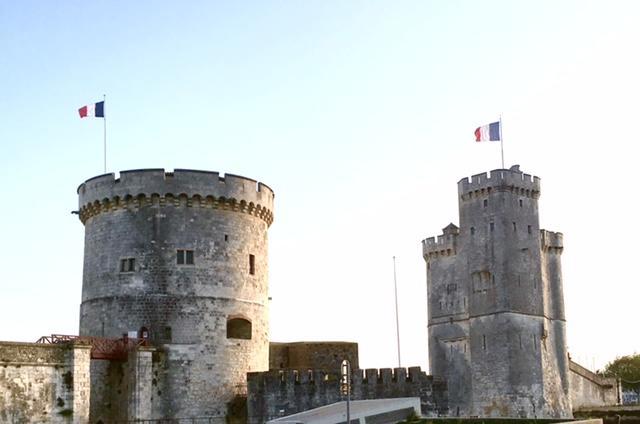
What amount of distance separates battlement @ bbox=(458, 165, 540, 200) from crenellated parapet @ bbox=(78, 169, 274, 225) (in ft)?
88.7

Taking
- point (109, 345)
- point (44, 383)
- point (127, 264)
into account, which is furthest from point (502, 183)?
point (44, 383)

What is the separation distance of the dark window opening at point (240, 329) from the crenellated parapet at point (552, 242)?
111ft

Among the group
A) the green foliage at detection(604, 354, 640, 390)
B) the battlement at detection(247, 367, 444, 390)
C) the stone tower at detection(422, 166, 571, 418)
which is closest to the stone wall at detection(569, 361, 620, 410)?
the stone tower at detection(422, 166, 571, 418)

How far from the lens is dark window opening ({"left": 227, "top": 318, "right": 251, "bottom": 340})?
3916 cm

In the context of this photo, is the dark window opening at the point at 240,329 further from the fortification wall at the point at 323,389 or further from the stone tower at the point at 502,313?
the stone tower at the point at 502,313

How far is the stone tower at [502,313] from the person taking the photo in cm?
5931

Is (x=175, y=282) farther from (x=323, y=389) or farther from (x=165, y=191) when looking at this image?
(x=323, y=389)

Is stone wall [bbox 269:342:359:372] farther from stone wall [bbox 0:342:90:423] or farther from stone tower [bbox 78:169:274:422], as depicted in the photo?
stone wall [bbox 0:342:90:423]

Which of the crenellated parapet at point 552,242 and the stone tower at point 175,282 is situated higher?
the crenellated parapet at point 552,242

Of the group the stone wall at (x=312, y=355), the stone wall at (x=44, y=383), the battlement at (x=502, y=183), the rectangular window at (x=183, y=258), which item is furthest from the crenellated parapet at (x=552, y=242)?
the stone wall at (x=44, y=383)

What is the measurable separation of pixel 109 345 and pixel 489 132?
3484cm

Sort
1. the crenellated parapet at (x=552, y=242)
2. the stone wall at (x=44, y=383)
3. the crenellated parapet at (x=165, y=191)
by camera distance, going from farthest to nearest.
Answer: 1. the crenellated parapet at (x=552, y=242)
2. the crenellated parapet at (x=165, y=191)
3. the stone wall at (x=44, y=383)

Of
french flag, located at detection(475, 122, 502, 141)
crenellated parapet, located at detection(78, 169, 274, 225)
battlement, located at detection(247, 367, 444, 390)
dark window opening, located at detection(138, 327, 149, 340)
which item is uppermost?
french flag, located at detection(475, 122, 502, 141)

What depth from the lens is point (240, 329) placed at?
3938 cm
